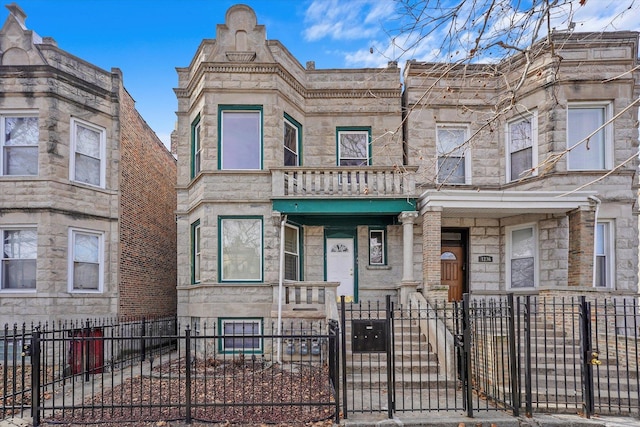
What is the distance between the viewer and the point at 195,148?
13.8 meters

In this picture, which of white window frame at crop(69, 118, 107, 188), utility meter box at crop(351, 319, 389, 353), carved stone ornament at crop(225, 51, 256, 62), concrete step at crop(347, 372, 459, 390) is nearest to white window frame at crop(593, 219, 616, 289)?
concrete step at crop(347, 372, 459, 390)

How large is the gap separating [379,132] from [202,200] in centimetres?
591

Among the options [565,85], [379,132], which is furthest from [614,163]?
[379,132]

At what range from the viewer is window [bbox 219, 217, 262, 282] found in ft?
39.9

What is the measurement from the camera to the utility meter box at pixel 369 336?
22.2 feet

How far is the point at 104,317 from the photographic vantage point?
12867 mm

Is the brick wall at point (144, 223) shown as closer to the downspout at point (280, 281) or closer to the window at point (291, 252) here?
the window at point (291, 252)

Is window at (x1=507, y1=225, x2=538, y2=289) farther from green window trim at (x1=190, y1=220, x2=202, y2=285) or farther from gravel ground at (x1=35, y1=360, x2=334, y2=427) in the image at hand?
green window trim at (x1=190, y1=220, x2=202, y2=285)

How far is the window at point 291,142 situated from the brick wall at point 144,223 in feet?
17.4

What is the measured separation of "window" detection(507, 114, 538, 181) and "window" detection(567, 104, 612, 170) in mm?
906

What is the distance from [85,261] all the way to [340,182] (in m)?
7.87

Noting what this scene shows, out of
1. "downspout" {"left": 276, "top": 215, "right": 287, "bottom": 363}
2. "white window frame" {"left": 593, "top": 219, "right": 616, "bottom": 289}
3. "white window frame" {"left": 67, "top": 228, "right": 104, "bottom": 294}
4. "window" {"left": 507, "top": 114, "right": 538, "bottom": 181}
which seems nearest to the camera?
"downspout" {"left": 276, "top": 215, "right": 287, "bottom": 363}

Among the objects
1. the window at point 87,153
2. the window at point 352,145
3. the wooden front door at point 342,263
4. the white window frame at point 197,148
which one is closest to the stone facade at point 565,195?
the window at point 352,145

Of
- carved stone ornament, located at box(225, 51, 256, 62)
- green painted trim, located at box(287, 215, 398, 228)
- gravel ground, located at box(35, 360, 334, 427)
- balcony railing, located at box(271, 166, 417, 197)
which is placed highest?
carved stone ornament, located at box(225, 51, 256, 62)
